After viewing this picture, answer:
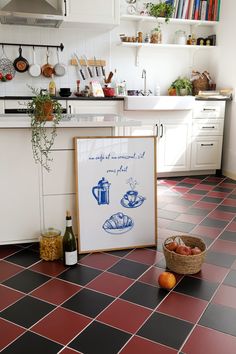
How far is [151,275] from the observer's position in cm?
222

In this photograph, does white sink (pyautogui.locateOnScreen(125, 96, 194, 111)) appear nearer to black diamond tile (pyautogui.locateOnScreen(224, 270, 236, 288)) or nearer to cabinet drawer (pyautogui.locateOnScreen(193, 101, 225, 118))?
cabinet drawer (pyautogui.locateOnScreen(193, 101, 225, 118))

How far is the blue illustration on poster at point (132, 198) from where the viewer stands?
2520 mm

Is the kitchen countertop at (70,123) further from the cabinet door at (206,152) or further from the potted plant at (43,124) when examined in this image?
the cabinet door at (206,152)

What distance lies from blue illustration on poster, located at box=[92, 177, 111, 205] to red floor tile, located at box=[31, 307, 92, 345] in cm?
83

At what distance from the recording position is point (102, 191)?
8.11ft

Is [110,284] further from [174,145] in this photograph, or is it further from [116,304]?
[174,145]

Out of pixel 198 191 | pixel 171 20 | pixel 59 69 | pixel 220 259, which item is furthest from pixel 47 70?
pixel 220 259

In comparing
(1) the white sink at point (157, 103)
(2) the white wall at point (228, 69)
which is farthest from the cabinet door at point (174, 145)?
(2) the white wall at point (228, 69)

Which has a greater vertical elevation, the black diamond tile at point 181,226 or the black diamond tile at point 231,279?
the black diamond tile at point 231,279

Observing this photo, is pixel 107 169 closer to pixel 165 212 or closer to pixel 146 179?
pixel 146 179

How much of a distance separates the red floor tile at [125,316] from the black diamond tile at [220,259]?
2.47 feet

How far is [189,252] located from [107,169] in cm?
75

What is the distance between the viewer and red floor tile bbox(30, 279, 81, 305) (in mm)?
1953

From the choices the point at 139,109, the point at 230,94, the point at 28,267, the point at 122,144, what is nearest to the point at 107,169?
the point at 122,144
